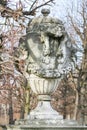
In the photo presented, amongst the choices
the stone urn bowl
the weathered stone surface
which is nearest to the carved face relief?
the weathered stone surface

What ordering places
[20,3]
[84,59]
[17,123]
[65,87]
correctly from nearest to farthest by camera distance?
[17,123]
[20,3]
[84,59]
[65,87]

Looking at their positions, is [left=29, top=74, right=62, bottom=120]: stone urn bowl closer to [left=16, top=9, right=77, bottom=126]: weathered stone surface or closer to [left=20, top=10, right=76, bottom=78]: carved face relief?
[left=16, top=9, right=77, bottom=126]: weathered stone surface

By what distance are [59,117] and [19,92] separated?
1754 centimetres

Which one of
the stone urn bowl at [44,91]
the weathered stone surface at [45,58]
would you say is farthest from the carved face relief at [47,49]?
the stone urn bowl at [44,91]

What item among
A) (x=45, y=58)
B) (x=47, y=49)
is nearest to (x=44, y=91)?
(x=45, y=58)

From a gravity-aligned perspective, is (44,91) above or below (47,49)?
below

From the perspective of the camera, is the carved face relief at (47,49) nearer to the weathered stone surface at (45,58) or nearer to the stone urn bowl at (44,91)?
the weathered stone surface at (45,58)

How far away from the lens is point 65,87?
1178 inches


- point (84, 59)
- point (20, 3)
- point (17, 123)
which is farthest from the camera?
point (84, 59)

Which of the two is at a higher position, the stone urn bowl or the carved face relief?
the carved face relief

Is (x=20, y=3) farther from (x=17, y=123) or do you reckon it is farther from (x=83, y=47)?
(x=83, y=47)

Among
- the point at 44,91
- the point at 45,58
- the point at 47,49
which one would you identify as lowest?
the point at 44,91

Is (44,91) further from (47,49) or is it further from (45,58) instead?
(47,49)

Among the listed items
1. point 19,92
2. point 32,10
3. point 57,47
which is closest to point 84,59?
point 19,92
